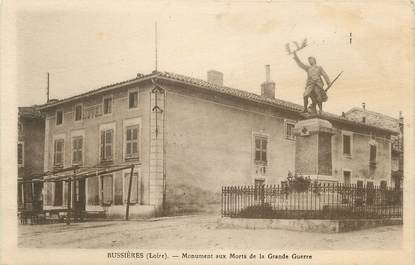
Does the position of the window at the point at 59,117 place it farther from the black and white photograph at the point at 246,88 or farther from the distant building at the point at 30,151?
the black and white photograph at the point at 246,88

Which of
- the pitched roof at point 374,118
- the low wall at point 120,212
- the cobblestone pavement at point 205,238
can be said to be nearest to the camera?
the cobblestone pavement at point 205,238

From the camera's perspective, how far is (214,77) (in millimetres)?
8836

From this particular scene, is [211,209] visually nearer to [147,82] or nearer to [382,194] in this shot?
[147,82]

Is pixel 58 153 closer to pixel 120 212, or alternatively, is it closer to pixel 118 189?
pixel 118 189

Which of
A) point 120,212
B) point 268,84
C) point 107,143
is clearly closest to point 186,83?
point 107,143

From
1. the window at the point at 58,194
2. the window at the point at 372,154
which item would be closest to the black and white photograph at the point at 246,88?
the window at the point at 58,194

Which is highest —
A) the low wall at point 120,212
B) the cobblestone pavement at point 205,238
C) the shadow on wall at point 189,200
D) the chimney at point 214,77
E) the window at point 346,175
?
the chimney at point 214,77

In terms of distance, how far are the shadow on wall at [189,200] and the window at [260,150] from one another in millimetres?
1266

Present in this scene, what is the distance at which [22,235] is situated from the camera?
25.6 ft

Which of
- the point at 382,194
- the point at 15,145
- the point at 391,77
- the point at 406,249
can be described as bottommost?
the point at 406,249

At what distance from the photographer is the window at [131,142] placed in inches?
416

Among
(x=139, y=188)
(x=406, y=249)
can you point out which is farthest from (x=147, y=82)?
(x=406, y=249)

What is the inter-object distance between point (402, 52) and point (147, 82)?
4.30 metres

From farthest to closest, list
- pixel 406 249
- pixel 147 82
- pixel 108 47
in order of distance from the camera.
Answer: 1. pixel 147 82
2. pixel 108 47
3. pixel 406 249
